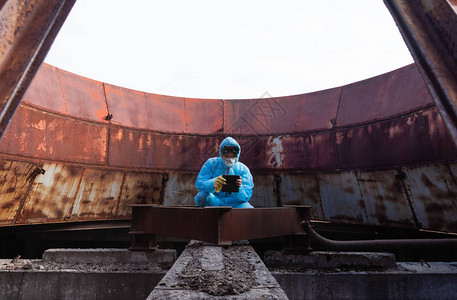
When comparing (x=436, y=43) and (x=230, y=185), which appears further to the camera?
(x=230, y=185)

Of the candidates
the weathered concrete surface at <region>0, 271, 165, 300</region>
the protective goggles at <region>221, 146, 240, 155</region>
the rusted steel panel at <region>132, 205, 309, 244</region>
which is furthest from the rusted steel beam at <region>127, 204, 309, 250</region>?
the protective goggles at <region>221, 146, 240, 155</region>

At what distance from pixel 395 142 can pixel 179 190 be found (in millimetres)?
4387

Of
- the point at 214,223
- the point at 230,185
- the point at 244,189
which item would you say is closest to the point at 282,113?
the point at 244,189

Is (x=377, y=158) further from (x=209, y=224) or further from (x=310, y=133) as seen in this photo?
(x=209, y=224)

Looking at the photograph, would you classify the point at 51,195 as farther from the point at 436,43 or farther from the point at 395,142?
the point at 395,142

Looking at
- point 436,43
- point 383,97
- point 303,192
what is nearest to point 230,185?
point 436,43

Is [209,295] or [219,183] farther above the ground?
[219,183]

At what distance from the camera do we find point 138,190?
5.12m

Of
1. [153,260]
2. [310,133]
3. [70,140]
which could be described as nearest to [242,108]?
[310,133]

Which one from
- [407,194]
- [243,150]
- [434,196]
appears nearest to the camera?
[434,196]

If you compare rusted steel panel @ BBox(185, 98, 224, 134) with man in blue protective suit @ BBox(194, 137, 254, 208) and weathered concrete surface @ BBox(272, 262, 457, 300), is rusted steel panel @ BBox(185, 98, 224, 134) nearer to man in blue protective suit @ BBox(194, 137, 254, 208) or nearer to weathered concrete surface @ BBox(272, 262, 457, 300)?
man in blue protective suit @ BBox(194, 137, 254, 208)

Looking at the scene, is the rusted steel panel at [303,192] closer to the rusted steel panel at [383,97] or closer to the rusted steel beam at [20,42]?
the rusted steel panel at [383,97]

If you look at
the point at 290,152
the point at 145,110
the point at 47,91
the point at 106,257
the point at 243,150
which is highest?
the point at 145,110

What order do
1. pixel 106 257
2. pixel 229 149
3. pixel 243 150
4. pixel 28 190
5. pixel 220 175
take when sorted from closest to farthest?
pixel 106 257 < pixel 220 175 < pixel 229 149 < pixel 28 190 < pixel 243 150
